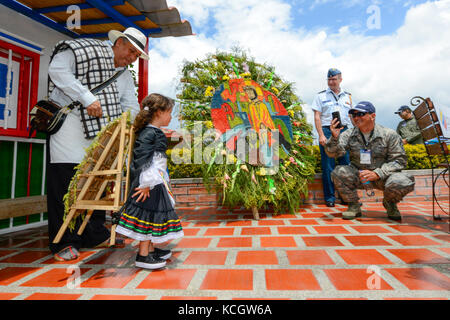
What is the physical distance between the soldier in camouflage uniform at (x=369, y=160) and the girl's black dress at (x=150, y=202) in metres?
1.98

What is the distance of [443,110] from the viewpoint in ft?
8.66

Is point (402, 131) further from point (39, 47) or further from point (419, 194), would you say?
point (39, 47)

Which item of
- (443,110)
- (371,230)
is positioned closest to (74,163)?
(371,230)

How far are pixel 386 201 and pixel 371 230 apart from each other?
69cm

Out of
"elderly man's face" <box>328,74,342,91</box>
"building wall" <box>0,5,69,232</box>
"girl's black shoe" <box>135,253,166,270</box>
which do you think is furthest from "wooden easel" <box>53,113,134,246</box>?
"elderly man's face" <box>328,74,342,91</box>

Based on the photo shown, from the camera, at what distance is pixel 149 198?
1.76m

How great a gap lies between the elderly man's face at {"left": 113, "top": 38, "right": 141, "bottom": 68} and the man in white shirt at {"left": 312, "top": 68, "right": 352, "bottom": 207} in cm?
268

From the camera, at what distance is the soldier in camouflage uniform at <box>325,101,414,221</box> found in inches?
112

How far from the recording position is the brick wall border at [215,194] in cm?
409

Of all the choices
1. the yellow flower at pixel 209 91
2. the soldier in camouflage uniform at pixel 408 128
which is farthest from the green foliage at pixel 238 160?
the soldier in camouflage uniform at pixel 408 128

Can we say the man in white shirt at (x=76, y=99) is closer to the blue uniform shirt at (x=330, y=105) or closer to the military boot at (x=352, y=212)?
the military boot at (x=352, y=212)

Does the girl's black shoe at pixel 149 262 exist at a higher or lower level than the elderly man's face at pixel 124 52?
lower

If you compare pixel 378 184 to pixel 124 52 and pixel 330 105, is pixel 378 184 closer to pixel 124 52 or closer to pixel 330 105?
pixel 330 105

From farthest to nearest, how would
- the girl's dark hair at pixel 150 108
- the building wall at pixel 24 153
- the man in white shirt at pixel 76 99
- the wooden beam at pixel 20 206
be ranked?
the building wall at pixel 24 153 < the wooden beam at pixel 20 206 < the man in white shirt at pixel 76 99 < the girl's dark hair at pixel 150 108
